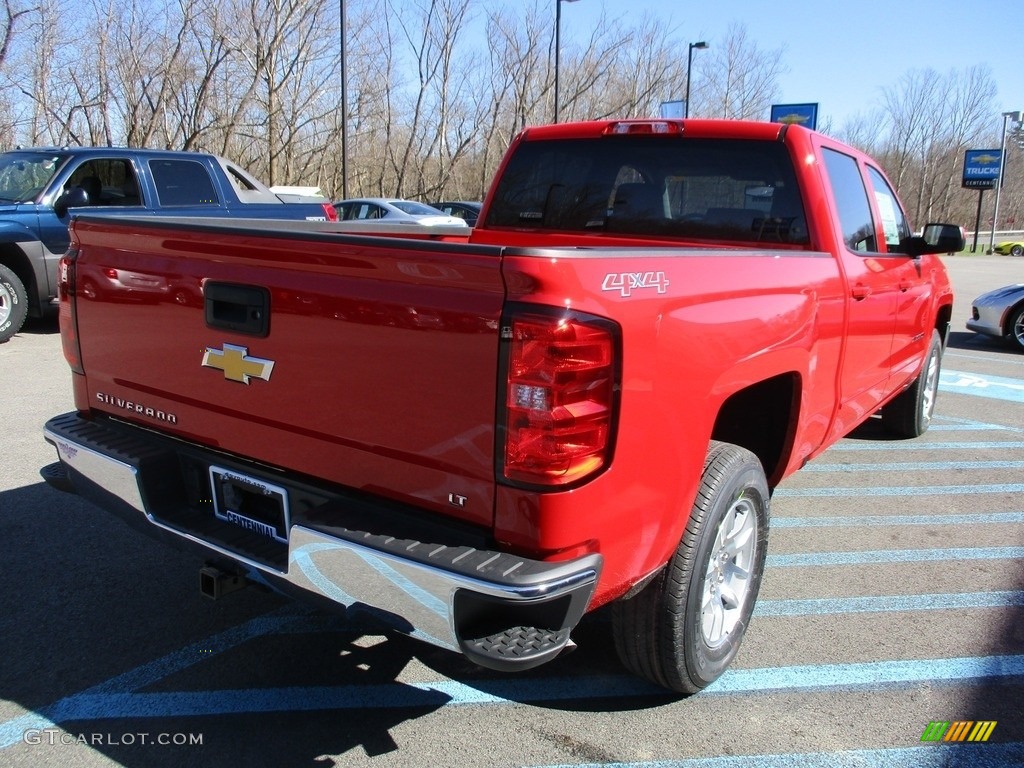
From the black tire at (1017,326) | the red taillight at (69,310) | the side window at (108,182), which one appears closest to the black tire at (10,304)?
the side window at (108,182)

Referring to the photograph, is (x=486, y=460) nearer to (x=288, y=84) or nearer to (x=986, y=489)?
(x=986, y=489)

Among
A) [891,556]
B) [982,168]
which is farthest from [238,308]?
[982,168]

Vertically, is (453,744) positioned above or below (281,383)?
below

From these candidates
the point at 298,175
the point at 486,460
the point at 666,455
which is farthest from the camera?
the point at 298,175

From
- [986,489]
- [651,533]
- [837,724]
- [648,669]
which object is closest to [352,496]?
[651,533]

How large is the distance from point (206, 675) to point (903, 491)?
420cm

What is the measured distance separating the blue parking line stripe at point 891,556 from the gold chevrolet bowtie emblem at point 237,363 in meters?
2.70

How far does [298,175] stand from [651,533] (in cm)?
3571

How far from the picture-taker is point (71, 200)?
8.54m

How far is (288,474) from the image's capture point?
250cm

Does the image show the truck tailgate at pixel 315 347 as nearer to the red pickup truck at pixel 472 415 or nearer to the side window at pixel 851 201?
the red pickup truck at pixel 472 415

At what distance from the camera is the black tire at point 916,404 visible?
19.7ft

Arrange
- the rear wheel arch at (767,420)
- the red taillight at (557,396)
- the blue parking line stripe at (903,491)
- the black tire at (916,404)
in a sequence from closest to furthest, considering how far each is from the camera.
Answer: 1. the red taillight at (557,396)
2. the rear wheel arch at (767,420)
3. the blue parking line stripe at (903,491)
4. the black tire at (916,404)

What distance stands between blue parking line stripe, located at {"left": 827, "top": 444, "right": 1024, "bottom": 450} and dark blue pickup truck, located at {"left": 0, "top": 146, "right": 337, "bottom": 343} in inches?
220
